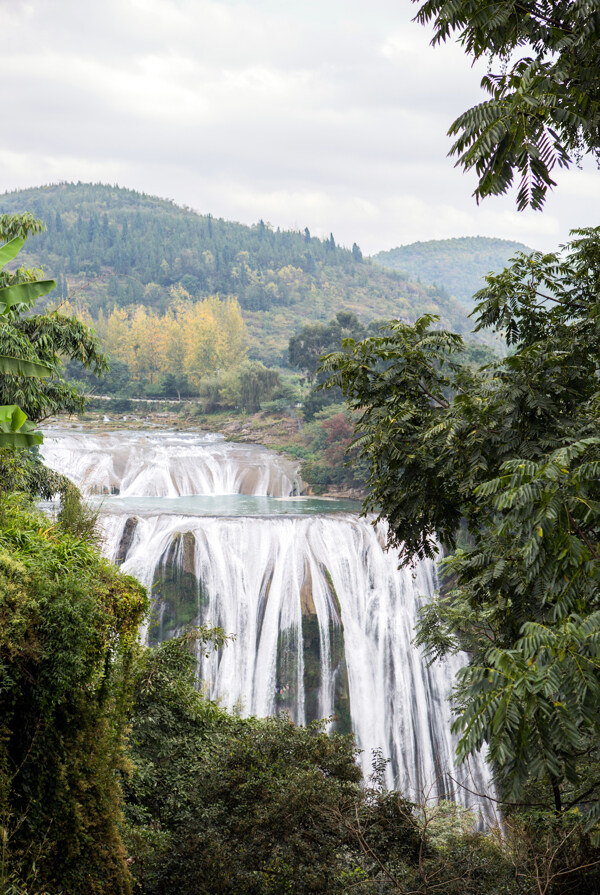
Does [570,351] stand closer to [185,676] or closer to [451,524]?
[451,524]

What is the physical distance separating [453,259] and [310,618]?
550 ft

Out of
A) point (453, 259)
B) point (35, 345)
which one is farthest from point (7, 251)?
point (453, 259)

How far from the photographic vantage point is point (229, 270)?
8725 centimetres

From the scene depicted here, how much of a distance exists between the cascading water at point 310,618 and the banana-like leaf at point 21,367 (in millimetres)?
8648

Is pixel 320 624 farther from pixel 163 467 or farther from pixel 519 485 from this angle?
pixel 519 485

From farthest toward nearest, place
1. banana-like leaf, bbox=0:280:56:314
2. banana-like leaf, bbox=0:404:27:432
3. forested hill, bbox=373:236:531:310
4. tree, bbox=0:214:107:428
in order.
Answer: forested hill, bbox=373:236:531:310 < tree, bbox=0:214:107:428 < banana-like leaf, bbox=0:280:56:314 < banana-like leaf, bbox=0:404:27:432

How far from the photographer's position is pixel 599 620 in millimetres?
2387

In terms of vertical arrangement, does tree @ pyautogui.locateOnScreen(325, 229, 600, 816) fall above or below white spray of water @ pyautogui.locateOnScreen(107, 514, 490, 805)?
below

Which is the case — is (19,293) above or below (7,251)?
below

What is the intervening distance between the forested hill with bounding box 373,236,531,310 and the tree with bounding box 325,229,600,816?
517ft

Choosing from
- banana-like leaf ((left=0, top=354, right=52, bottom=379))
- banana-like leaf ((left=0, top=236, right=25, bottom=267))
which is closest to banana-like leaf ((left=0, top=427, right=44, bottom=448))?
banana-like leaf ((left=0, top=354, right=52, bottom=379))

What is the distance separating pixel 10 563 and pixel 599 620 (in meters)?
2.76

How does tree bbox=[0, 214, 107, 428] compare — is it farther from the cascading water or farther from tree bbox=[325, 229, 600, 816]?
the cascading water

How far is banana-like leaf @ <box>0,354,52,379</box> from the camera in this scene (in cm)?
364
